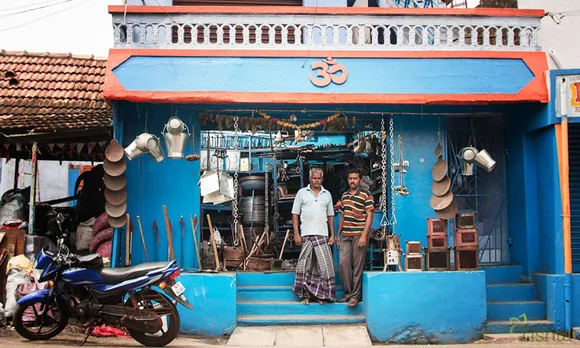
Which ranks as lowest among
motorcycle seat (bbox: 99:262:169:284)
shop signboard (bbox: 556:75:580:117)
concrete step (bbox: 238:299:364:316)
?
concrete step (bbox: 238:299:364:316)

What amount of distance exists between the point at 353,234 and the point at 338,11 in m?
3.30

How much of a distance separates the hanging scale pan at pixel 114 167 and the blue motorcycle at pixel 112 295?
5.65ft

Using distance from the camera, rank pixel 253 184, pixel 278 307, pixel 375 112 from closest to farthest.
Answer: pixel 278 307
pixel 375 112
pixel 253 184

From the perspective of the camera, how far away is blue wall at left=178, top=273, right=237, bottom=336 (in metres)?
8.00

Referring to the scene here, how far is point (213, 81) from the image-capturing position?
28.1 ft

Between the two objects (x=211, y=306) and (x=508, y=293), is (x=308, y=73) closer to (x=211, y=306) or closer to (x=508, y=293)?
(x=211, y=306)

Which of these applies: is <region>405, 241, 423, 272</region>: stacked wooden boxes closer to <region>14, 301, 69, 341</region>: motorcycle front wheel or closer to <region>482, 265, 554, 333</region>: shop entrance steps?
<region>482, 265, 554, 333</region>: shop entrance steps

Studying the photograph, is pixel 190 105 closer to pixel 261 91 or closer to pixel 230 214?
pixel 261 91

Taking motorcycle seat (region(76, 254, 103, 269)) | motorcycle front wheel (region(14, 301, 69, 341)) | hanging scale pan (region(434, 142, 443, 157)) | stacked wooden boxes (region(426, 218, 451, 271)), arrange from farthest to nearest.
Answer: hanging scale pan (region(434, 142, 443, 157))
stacked wooden boxes (region(426, 218, 451, 271))
motorcycle front wheel (region(14, 301, 69, 341))
motorcycle seat (region(76, 254, 103, 269))

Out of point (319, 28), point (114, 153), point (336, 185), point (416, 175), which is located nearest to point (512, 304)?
point (416, 175)

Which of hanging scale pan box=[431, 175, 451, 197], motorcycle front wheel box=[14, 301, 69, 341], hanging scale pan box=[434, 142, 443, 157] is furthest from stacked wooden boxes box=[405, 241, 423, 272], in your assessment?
motorcycle front wheel box=[14, 301, 69, 341]

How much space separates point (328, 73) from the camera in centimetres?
865

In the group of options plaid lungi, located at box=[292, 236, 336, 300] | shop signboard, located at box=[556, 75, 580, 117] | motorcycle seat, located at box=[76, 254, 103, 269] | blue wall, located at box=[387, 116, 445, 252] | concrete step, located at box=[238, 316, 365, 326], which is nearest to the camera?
motorcycle seat, located at box=[76, 254, 103, 269]

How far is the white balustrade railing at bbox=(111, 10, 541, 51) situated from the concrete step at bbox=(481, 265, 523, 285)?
3.33 m
